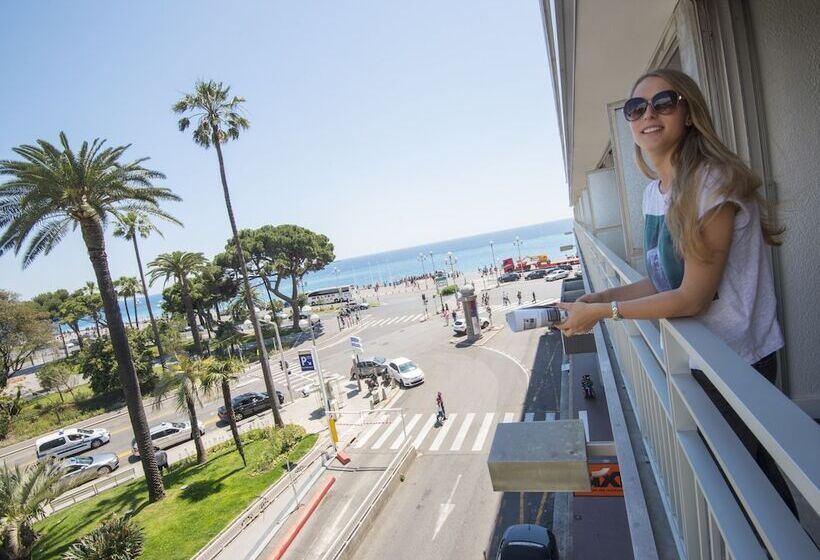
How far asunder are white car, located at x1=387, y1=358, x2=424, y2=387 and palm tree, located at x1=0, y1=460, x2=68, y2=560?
15.0m

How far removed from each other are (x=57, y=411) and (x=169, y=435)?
1383 cm

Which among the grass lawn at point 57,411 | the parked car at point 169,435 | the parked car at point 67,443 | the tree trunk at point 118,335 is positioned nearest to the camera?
the tree trunk at point 118,335

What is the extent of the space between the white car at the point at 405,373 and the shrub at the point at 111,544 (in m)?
13.6

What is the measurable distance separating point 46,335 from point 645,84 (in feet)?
149

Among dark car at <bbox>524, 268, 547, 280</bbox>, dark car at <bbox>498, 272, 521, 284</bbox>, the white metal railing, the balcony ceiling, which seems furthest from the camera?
dark car at <bbox>498, 272, 521, 284</bbox>

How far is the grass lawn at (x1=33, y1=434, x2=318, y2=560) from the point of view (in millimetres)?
13312

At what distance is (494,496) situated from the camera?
42.8 feet

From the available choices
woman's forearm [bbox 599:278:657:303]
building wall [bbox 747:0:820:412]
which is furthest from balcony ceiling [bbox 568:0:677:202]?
woman's forearm [bbox 599:278:657:303]

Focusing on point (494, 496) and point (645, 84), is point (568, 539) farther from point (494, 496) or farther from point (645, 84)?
point (645, 84)

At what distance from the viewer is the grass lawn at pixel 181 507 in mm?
13312

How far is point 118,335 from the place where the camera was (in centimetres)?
1537

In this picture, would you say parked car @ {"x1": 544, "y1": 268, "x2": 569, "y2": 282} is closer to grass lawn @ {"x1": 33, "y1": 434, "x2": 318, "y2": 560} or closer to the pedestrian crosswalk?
the pedestrian crosswalk

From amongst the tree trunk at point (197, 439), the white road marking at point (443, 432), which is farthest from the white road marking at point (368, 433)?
the tree trunk at point (197, 439)

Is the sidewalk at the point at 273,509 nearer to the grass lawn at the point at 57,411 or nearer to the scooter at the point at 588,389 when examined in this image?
the scooter at the point at 588,389
